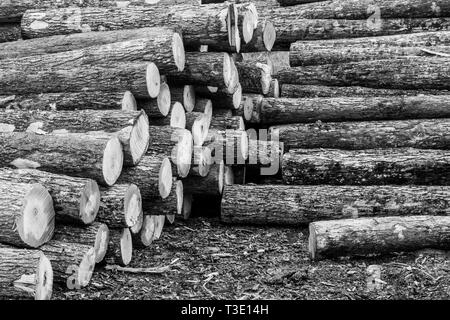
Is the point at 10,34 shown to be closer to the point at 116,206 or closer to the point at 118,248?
the point at 116,206

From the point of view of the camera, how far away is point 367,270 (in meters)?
5.30

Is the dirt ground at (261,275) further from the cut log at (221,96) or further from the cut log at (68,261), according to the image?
the cut log at (221,96)

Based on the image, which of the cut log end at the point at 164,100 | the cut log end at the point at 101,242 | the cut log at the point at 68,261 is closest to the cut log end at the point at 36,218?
the cut log at the point at 68,261

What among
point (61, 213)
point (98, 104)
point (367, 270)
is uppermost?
point (98, 104)

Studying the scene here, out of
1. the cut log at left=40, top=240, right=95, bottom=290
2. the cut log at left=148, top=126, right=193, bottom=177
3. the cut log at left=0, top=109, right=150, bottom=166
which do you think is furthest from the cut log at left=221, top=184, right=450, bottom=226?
the cut log at left=40, top=240, right=95, bottom=290

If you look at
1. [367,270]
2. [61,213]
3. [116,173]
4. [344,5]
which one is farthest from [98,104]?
[344,5]

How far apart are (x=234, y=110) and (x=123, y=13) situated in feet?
5.67

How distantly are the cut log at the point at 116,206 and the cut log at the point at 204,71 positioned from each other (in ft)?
5.53

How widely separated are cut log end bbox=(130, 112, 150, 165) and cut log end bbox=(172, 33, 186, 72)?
2.56 feet

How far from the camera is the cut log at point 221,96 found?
7.20 m

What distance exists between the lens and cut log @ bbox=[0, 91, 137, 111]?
19.7ft

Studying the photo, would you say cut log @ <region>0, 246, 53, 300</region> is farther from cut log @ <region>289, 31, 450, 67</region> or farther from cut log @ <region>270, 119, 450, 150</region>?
cut log @ <region>289, 31, 450, 67</region>

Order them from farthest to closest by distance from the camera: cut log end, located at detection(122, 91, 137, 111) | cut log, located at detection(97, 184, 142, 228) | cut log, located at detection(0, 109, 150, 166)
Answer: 1. cut log end, located at detection(122, 91, 137, 111)
2. cut log, located at detection(0, 109, 150, 166)
3. cut log, located at detection(97, 184, 142, 228)

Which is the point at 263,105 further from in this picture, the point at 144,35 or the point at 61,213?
the point at 61,213
